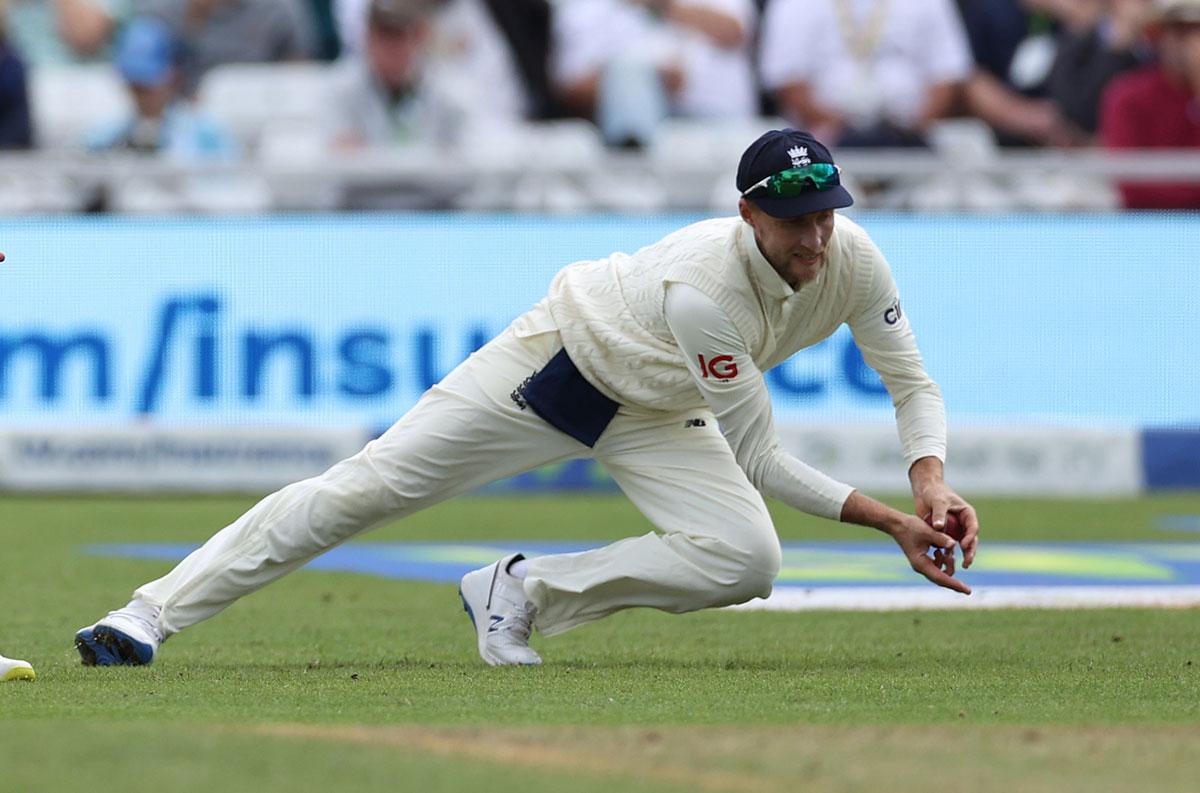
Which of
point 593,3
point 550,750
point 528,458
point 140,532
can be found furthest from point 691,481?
point 593,3

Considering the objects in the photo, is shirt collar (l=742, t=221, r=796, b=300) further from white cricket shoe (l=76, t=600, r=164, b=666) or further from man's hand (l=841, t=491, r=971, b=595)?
white cricket shoe (l=76, t=600, r=164, b=666)

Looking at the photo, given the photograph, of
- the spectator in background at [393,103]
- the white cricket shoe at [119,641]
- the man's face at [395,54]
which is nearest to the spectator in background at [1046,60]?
the spectator in background at [393,103]

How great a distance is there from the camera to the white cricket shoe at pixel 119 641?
20.8ft

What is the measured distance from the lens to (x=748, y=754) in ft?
14.8

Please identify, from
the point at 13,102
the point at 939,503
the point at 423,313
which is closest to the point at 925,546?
the point at 939,503

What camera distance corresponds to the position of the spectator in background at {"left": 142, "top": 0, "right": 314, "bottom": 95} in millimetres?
15961

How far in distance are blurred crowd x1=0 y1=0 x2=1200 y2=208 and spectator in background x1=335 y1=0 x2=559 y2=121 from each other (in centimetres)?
1

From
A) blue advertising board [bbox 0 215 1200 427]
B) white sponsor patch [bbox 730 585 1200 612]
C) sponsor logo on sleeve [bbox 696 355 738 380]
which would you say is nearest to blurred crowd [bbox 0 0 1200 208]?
blue advertising board [bbox 0 215 1200 427]

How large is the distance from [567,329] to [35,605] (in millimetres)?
2797

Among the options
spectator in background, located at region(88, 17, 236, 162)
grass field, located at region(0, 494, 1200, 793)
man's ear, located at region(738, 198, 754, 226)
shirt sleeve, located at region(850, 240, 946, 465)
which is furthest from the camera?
spectator in background, located at region(88, 17, 236, 162)

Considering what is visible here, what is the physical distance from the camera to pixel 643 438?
6547 millimetres

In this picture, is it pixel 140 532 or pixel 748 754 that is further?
pixel 140 532

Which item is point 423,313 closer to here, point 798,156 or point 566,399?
point 566,399

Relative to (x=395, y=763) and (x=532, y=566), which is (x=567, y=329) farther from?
(x=395, y=763)
